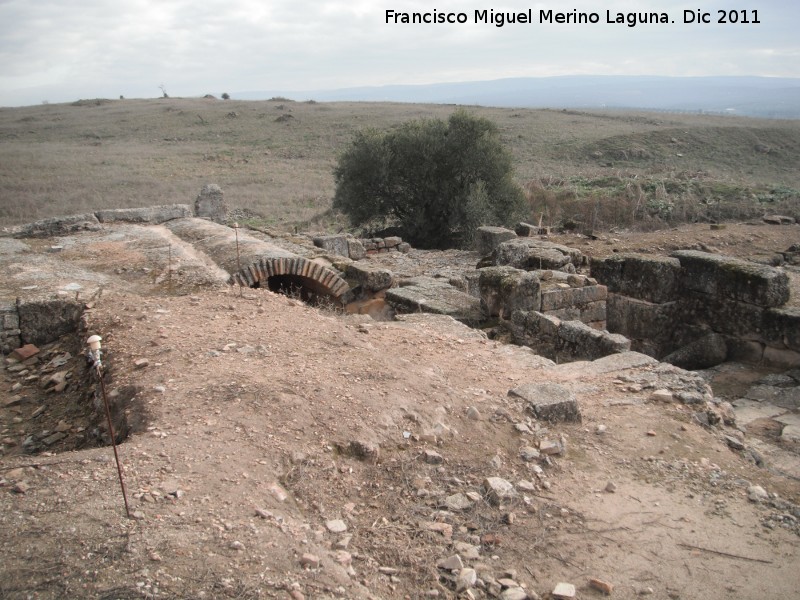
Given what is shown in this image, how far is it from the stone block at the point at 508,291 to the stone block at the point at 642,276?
2094mm

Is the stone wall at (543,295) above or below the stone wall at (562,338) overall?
above

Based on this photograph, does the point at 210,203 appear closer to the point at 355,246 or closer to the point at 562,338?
the point at 355,246

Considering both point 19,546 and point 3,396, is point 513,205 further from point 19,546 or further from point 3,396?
point 19,546

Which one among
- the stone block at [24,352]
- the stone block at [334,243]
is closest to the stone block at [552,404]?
the stone block at [24,352]

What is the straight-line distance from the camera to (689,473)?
179 inches

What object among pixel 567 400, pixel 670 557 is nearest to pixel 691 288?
pixel 567 400

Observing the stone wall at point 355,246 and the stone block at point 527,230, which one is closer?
the stone wall at point 355,246

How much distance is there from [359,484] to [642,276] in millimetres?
6988

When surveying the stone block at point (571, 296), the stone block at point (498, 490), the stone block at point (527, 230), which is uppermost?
the stone block at point (527, 230)

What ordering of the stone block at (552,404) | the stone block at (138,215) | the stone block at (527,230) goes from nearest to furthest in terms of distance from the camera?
the stone block at (552,404)
the stone block at (138,215)
the stone block at (527,230)

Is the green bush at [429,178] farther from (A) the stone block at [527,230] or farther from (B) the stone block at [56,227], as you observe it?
(B) the stone block at [56,227]

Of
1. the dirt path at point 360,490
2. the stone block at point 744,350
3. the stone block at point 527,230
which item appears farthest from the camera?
the stone block at point 527,230

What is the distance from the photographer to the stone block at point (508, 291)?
8.17 m

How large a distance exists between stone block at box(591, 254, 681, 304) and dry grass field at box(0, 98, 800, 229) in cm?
737
